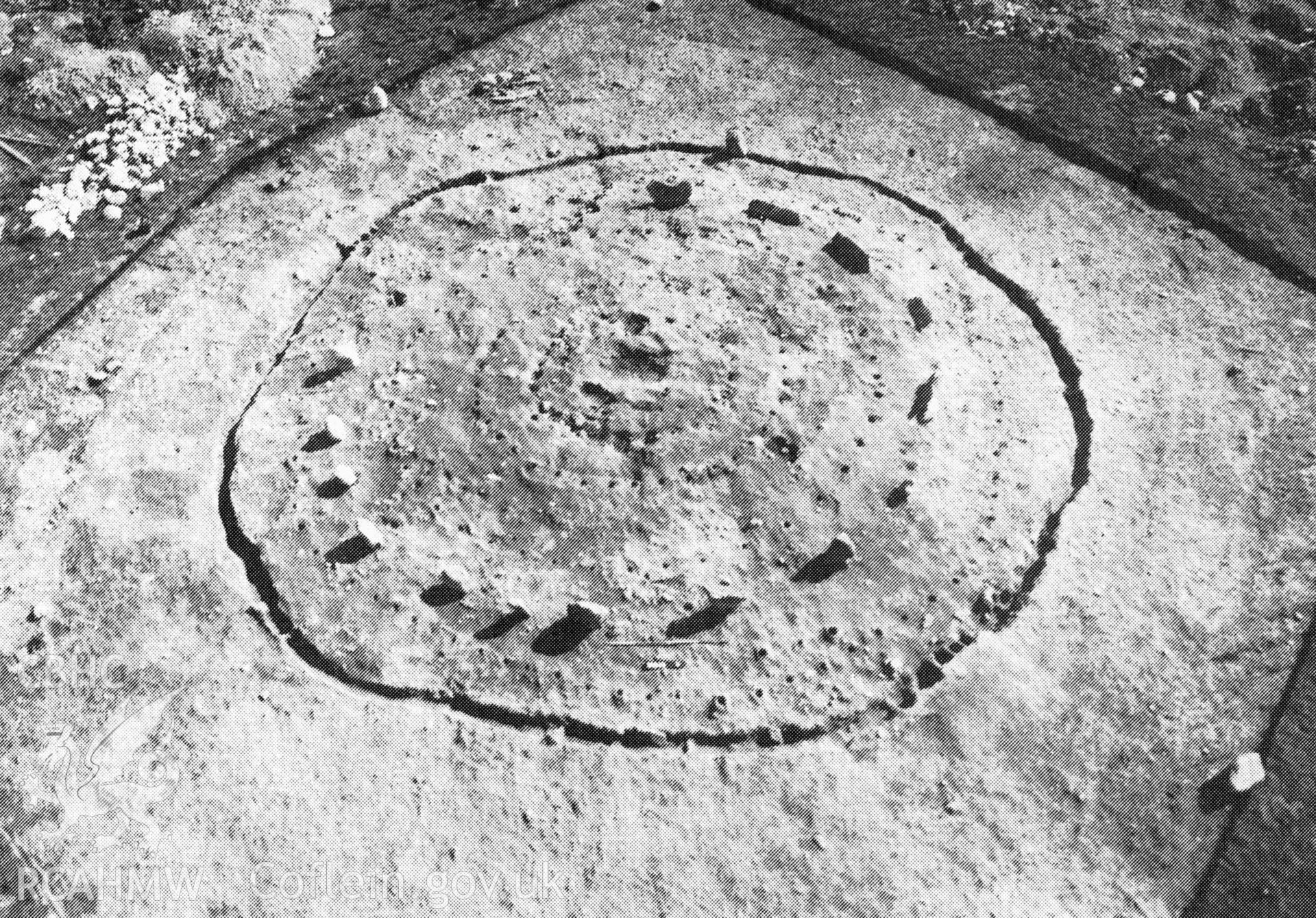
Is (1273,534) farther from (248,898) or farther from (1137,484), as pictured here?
(248,898)

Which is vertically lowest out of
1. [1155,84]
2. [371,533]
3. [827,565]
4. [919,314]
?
[371,533]

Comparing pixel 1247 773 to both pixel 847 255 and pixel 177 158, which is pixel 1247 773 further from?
pixel 177 158

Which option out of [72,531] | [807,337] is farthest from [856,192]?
[72,531]

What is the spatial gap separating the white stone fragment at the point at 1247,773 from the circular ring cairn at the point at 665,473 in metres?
1.52

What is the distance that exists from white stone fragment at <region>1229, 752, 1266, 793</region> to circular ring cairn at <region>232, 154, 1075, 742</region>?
1.52 metres

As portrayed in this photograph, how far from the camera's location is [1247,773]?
5.64 m

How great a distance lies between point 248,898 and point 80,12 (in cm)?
798

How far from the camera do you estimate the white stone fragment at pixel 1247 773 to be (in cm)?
562

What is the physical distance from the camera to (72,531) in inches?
267

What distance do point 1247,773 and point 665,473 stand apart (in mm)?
3771

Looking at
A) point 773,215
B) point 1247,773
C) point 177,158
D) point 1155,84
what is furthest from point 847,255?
point 177,158

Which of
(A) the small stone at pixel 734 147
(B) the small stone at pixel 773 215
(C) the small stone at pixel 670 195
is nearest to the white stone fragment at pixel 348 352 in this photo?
(C) the small stone at pixel 670 195

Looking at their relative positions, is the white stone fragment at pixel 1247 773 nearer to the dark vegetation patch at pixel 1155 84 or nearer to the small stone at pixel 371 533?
the dark vegetation patch at pixel 1155 84

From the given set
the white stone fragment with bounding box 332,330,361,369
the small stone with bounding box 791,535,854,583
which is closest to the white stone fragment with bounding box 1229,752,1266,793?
the small stone with bounding box 791,535,854,583
